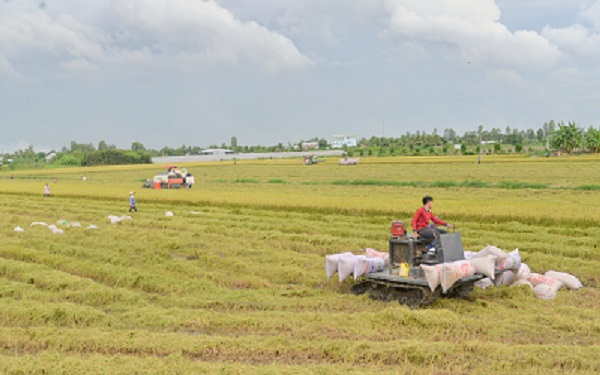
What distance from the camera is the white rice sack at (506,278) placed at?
36.0 feet

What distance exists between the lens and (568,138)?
3204 inches

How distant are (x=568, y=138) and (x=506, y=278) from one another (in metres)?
79.3

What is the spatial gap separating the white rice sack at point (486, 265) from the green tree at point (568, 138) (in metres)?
80.2

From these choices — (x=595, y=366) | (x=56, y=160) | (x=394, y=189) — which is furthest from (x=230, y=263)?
(x=56, y=160)

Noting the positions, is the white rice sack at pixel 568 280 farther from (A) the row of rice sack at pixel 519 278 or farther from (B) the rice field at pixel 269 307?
(B) the rice field at pixel 269 307

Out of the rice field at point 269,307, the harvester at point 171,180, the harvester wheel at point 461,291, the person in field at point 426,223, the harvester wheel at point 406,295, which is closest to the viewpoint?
the rice field at point 269,307

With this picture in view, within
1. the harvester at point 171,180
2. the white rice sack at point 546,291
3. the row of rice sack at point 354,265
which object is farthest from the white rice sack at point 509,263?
the harvester at point 171,180

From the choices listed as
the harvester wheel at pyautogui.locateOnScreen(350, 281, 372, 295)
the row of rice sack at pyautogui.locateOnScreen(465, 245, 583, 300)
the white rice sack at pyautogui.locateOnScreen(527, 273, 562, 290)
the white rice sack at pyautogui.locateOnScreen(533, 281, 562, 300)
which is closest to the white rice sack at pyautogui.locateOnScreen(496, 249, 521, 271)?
the row of rice sack at pyautogui.locateOnScreen(465, 245, 583, 300)

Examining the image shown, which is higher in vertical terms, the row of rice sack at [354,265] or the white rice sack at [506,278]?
the row of rice sack at [354,265]

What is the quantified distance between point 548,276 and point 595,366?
4.64 meters

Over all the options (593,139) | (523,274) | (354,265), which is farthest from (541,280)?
(593,139)

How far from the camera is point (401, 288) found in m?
10.2

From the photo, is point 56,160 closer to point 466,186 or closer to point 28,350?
point 466,186

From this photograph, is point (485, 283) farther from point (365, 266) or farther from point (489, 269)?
point (365, 266)
